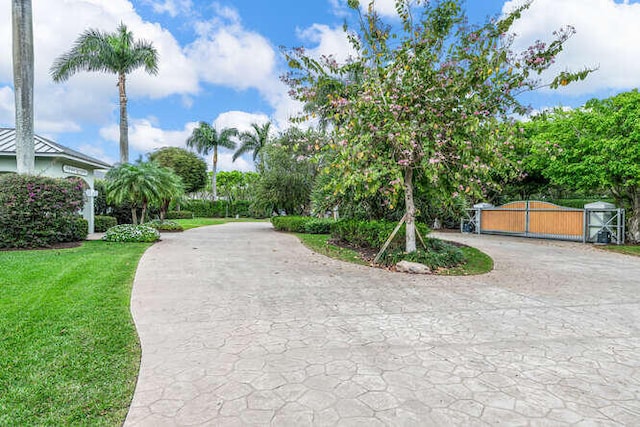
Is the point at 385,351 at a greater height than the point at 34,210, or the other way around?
the point at 34,210

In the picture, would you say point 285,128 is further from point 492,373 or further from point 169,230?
point 492,373

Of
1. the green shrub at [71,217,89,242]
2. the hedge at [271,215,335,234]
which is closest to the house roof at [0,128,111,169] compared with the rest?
the green shrub at [71,217,89,242]

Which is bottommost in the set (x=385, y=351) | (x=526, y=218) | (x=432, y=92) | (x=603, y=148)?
(x=385, y=351)

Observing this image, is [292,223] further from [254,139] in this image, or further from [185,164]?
[254,139]

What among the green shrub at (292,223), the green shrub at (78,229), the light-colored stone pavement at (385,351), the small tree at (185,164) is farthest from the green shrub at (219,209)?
the light-colored stone pavement at (385,351)

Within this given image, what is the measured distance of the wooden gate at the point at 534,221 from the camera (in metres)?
13.8

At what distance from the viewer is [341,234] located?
12297mm

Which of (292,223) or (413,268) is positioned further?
(292,223)

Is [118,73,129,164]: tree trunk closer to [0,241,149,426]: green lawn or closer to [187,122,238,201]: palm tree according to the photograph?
[0,241,149,426]: green lawn

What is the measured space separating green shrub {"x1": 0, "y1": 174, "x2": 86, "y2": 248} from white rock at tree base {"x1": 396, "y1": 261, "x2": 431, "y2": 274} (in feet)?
32.9

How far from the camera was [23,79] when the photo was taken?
409 inches

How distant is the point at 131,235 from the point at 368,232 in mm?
7992

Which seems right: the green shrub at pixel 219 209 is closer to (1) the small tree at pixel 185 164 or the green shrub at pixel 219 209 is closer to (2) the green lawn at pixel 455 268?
(1) the small tree at pixel 185 164

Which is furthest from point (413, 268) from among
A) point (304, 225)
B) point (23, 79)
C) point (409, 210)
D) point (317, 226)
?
point (23, 79)
